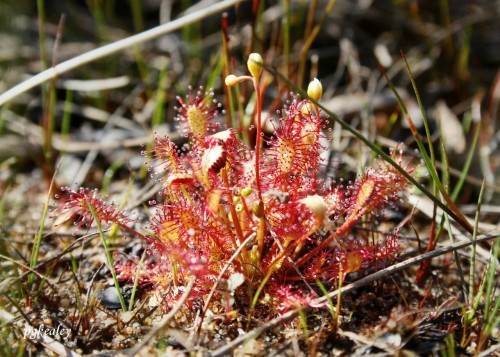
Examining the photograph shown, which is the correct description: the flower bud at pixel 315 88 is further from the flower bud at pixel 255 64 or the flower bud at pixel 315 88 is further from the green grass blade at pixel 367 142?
the flower bud at pixel 255 64

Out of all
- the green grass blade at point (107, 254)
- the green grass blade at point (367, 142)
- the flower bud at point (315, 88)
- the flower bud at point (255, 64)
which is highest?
the flower bud at point (255, 64)

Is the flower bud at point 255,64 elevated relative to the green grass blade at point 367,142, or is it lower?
elevated

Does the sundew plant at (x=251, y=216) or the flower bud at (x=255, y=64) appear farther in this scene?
the sundew plant at (x=251, y=216)

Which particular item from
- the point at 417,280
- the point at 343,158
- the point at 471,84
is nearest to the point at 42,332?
the point at 417,280

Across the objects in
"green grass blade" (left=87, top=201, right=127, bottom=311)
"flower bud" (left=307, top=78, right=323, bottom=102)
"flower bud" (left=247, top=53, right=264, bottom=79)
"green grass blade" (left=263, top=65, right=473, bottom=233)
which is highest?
"flower bud" (left=247, top=53, right=264, bottom=79)

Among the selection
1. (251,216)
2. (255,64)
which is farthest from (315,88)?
(251,216)

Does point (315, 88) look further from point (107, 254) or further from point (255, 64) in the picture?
point (107, 254)

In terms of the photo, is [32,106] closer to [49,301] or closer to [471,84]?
[49,301]

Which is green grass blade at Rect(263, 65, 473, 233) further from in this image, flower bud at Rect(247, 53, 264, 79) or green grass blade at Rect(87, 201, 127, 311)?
green grass blade at Rect(87, 201, 127, 311)

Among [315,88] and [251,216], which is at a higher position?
[315,88]

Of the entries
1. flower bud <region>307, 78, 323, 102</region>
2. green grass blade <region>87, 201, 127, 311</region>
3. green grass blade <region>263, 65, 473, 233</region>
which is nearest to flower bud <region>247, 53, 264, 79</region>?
green grass blade <region>263, 65, 473, 233</region>

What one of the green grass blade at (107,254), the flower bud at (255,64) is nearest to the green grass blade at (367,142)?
the flower bud at (255,64)
